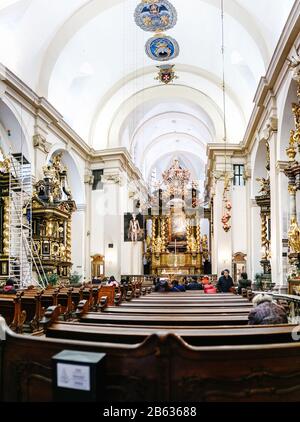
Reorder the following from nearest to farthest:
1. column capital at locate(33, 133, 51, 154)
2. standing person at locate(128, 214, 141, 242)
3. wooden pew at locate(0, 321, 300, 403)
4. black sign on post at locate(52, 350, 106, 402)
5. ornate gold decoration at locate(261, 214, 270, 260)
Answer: black sign on post at locate(52, 350, 106, 402) < wooden pew at locate(0, 321, 300, 403) < column capital at locate(33, 133, 51, 154) < ornate gold decoration at locate(261, 214, 270, 260) < standing person at locate(128, 214, 141, 242)

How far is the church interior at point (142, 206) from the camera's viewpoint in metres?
2.03

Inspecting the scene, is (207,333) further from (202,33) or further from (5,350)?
(202,33)

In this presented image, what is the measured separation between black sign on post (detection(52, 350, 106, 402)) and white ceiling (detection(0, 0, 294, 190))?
11732mm

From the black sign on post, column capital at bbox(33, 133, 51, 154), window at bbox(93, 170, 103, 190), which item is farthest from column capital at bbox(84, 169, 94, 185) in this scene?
the black sign on post

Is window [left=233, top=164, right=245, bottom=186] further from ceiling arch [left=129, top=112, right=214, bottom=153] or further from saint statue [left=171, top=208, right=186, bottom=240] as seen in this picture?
saint statue [left=171, top=208, right=186, bottom=240]

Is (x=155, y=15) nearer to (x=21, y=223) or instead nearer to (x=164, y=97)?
(x=164, y=97)

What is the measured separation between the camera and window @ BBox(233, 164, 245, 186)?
62.7ft

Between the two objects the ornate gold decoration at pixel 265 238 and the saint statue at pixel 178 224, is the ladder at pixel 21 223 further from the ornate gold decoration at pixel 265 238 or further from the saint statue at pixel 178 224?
the saint statue at pixel 178 224

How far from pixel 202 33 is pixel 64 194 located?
865cm

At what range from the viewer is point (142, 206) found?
26328 millimetres

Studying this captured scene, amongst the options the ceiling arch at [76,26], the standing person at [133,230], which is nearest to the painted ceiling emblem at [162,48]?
the ceiling arch at [76,26]

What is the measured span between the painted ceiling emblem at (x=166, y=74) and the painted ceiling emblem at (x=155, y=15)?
3.09m

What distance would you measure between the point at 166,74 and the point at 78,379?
1914cm

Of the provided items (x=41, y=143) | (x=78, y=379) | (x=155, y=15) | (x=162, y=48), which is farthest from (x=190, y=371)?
(x=162, y=48)
